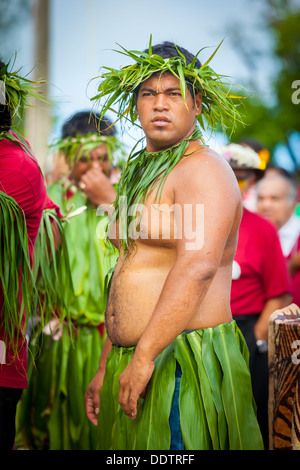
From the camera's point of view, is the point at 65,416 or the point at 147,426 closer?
the point at 147,426

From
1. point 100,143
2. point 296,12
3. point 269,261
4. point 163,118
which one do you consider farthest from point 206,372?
point 296,12

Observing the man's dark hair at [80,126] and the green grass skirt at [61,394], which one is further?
the man's dark hair at [80,126]

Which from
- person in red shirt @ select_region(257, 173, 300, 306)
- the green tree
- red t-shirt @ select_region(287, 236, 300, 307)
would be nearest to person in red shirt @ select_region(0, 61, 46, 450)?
red t-shirt @ select_region(287, 236, 300, 307)

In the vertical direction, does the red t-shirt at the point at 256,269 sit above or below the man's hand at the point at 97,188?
below

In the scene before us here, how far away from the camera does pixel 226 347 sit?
2525 mm

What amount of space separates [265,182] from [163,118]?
12.1 feet

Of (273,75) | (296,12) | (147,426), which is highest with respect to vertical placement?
(296,12)

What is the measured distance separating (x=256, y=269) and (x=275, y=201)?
2.00 m

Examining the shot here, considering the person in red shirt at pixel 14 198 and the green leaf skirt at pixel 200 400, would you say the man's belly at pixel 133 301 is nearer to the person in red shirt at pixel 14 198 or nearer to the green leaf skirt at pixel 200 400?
the green leaf skirt at pixel 200 400

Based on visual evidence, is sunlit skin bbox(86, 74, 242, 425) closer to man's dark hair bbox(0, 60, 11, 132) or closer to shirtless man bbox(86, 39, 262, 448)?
shirtless man bbox(86, 39, 262, 448)

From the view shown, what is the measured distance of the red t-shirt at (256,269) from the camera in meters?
4.09

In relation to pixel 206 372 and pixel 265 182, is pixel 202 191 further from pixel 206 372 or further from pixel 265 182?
A: pixel 265 182

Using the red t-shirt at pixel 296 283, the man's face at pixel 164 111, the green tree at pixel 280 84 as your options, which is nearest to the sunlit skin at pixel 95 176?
the man's face at pixel 164 111

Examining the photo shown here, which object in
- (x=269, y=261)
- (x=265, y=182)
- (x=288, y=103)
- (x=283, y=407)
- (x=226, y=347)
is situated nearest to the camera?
Result: (x=283, y=407)
